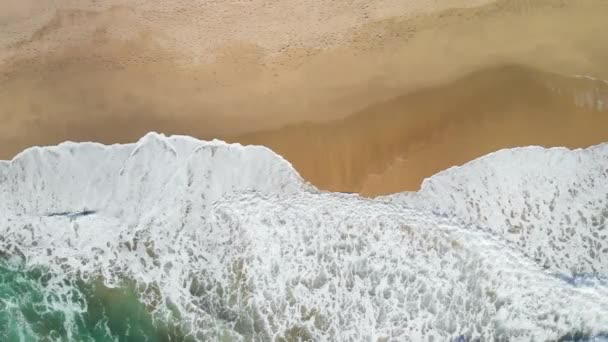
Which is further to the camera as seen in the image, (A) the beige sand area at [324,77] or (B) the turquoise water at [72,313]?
(B) the turquoise water at [72,313]

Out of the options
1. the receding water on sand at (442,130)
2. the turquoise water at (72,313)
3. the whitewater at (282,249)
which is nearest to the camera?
the whitewater at (282,249)

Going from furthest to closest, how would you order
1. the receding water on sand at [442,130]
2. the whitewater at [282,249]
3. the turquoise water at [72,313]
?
the turquoise water at [72,313], the receding water on sand at [442,130], the whitewater at [282,249]

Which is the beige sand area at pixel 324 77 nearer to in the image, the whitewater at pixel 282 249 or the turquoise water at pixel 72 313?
the whitewater at pixel 282 249

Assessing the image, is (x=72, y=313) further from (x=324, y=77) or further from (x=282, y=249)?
(x=324, y=77)

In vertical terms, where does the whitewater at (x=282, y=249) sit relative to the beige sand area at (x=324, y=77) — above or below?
below

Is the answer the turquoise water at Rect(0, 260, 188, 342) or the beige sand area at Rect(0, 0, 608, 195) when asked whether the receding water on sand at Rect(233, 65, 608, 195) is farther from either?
the turquoise water at Rect(0, 260, 188, 342)

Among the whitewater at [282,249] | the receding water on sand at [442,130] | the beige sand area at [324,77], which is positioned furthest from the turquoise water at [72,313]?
the receding water on sand at [442,130]

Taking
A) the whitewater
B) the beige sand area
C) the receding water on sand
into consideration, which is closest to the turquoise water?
the whitewater
